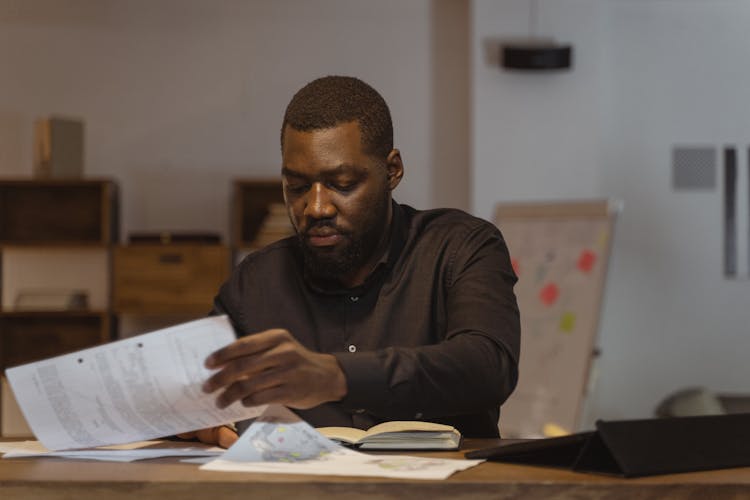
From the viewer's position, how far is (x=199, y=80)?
6.05 metres

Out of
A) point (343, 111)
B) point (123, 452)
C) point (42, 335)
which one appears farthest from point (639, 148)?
point (123, 452)

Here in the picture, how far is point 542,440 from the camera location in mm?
1279

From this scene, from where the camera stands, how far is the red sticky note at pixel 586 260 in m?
5.04

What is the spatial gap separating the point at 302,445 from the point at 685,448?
457 mm

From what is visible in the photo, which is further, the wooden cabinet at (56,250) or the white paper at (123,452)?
the wooden cabinet at (56,250)

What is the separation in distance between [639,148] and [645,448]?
4.91 metres

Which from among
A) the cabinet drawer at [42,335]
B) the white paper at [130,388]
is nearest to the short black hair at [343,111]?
the white paper at [130,388]

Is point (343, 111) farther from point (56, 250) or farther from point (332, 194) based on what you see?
point (56, 250)

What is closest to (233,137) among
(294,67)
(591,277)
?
(294,67)

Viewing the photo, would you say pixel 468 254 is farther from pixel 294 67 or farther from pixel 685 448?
pixel 294 67

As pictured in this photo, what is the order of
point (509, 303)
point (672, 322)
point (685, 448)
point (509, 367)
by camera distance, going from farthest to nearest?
point (672, 322), point (509, 303), point (509, 367), point (685, 448)

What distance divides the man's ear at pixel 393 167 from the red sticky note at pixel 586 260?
10.3ft

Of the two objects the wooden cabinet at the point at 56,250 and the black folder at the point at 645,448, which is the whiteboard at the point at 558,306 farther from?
the black folder at the point at 645,448

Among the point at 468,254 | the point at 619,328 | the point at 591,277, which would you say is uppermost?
the point at 468,254
